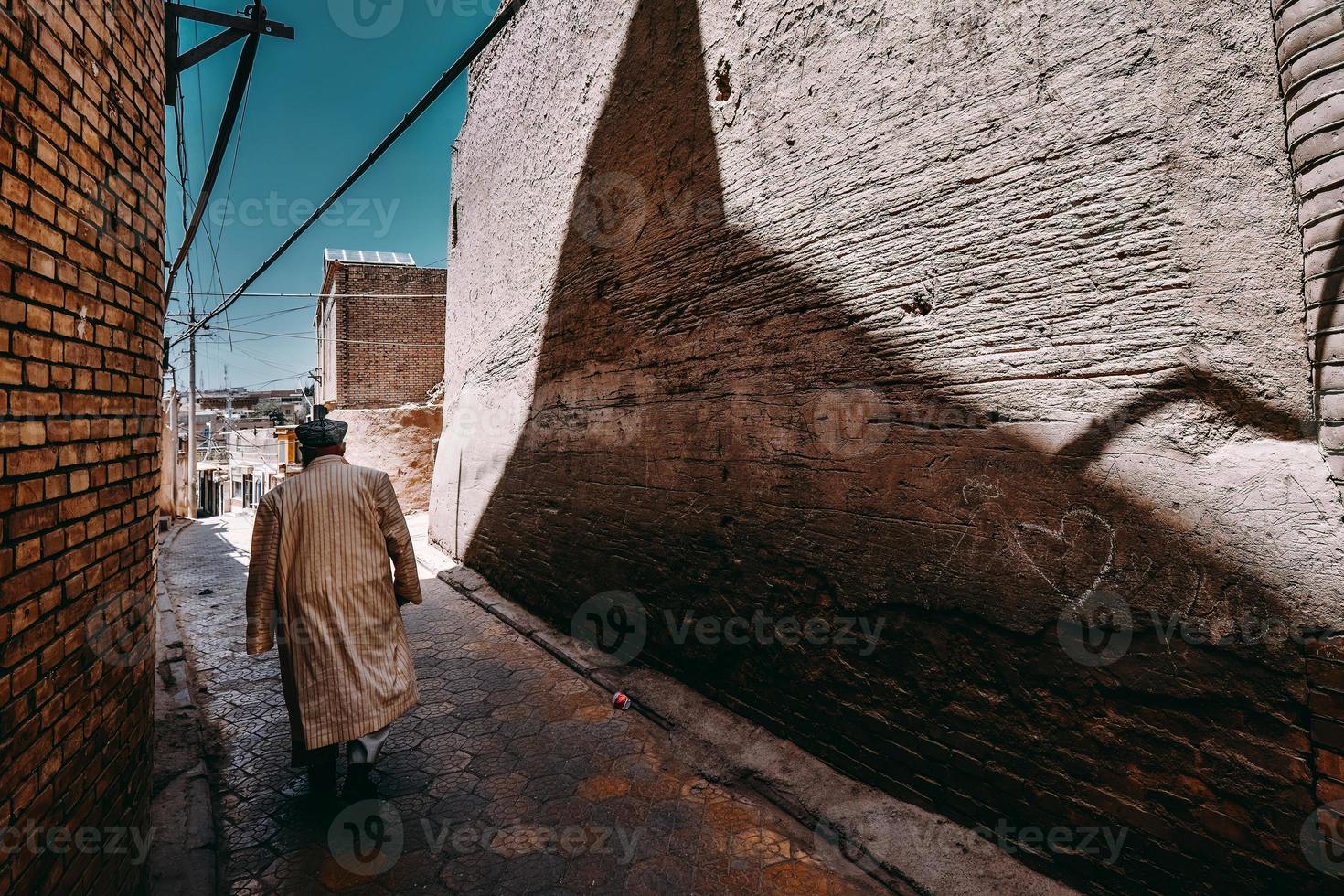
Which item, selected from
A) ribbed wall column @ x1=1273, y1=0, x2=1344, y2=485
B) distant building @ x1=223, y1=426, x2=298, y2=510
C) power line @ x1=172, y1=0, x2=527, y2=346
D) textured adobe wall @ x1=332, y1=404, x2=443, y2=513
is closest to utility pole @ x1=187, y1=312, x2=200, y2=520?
distant building @ x1=223, y1=426, x2=298, y2=510

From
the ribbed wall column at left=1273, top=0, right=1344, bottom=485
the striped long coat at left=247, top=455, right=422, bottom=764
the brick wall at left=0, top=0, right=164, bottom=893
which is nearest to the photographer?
the brick wall at left=0, top=0, right=164, bottom=893

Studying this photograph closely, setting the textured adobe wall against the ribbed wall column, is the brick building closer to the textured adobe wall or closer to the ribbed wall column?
the textured adobe wall

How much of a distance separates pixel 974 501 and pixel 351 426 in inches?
503

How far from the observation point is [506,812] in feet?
9.61

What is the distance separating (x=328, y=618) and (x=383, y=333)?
19195 mm

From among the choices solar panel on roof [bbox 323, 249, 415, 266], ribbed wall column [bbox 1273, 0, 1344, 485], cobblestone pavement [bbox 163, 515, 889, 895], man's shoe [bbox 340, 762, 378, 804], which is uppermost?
solar panel on roof [bbox 323, 249, 415, 266]

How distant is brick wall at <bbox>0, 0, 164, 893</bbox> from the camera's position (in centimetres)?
155

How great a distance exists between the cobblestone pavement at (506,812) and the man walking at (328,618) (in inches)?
11.5

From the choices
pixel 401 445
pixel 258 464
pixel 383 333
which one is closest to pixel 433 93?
pixel 401 445

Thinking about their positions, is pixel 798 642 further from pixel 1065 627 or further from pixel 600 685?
pixel 600 685

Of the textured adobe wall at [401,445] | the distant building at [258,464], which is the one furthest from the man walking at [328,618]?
the distant building at [258,464]

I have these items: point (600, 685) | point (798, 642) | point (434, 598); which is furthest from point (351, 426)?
point (798, 642)

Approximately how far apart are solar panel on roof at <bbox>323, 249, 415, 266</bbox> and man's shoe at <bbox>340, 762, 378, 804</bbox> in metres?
20.3

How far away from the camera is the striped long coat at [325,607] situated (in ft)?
9.35
